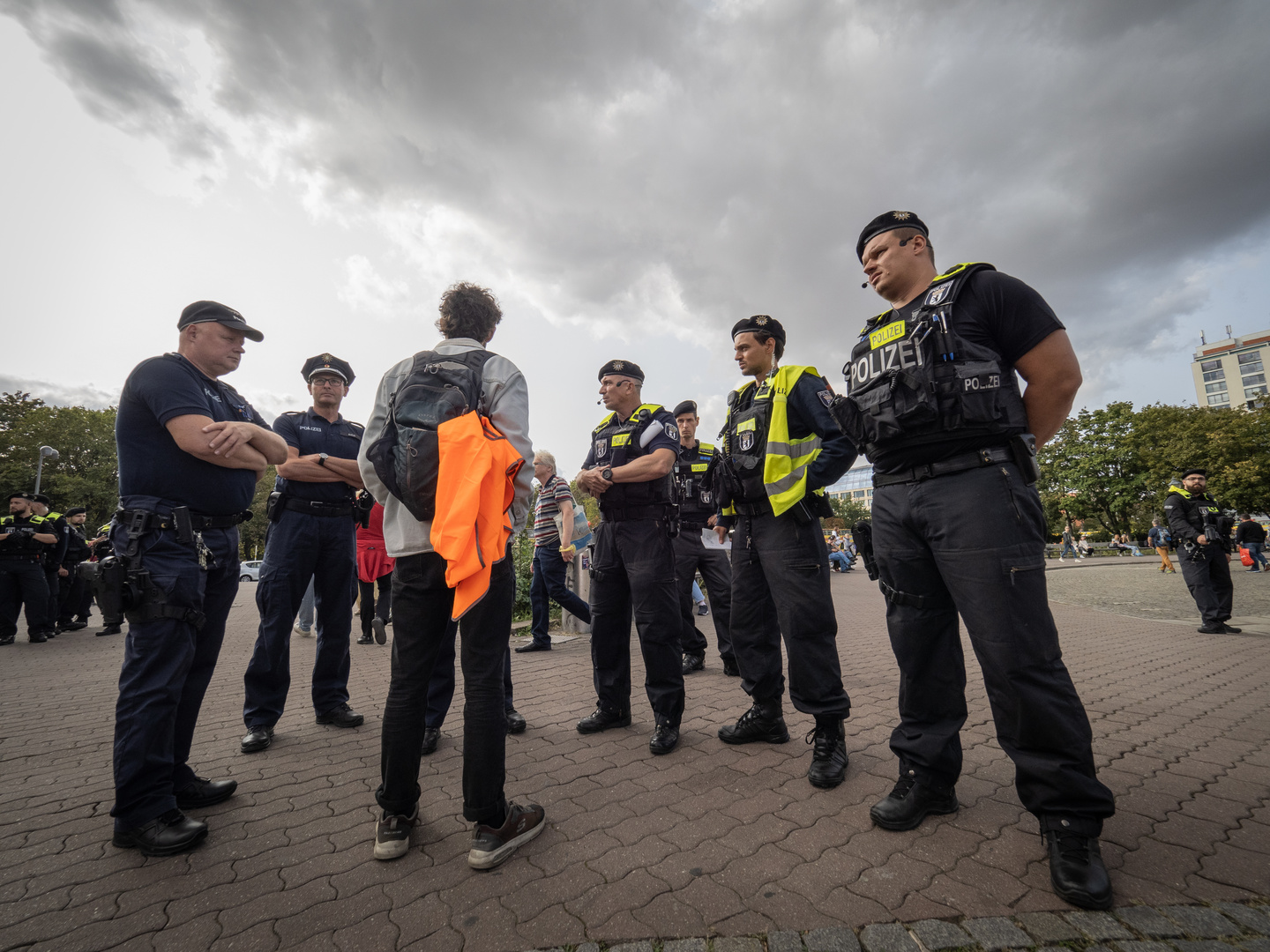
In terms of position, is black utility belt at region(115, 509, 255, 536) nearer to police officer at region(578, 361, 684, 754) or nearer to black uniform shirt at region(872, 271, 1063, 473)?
police officer at region(578, 361, 684, 754)

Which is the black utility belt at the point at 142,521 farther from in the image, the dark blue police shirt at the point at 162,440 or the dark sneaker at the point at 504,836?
the dark sneaker at the point at 504,836

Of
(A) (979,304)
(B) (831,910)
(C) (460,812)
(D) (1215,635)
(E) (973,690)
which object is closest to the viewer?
(B) (831,910)

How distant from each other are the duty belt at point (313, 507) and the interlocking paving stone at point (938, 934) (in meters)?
3.64

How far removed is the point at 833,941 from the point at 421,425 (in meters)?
2.11

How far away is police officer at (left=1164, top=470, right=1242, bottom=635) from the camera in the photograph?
7.25 m

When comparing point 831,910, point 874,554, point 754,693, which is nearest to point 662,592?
point 754,693

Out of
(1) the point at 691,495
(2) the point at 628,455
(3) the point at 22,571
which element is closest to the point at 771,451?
(2) the point at 628,455

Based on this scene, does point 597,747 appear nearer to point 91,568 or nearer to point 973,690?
point 91,568

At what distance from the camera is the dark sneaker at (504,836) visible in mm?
2057

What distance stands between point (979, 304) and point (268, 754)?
168 inches

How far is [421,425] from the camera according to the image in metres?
2.25

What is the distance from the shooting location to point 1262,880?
1.83 meters

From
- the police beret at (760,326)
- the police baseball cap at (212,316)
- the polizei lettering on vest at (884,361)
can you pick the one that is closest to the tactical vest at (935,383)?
the polizei lettering on vest at (884,361)

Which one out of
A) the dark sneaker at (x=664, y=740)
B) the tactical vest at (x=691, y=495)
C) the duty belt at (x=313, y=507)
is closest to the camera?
the dark sneaker at (x=664, y=740)
